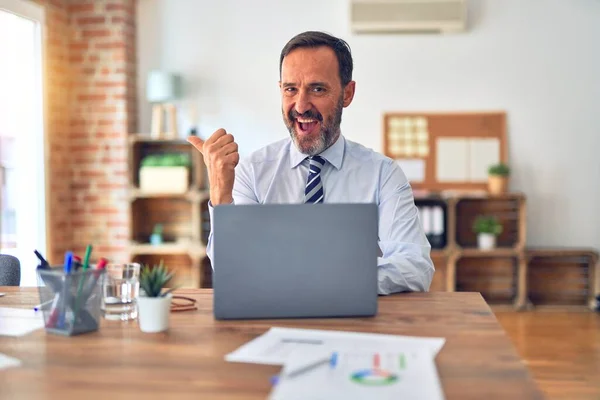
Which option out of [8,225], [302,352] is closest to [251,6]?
[8,225]

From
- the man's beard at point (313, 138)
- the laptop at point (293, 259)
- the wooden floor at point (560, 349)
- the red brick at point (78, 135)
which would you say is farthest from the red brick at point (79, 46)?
the laptop at point (293, 259)

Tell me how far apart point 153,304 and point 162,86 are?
4083 mm

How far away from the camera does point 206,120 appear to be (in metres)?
5.54

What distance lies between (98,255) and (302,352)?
14.7 feet

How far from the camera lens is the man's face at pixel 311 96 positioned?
2.25 m

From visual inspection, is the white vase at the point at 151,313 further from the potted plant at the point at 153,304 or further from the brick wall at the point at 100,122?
the brick wall at the point at 100,122

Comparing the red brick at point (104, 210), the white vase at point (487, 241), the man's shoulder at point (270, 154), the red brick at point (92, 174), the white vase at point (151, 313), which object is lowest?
the white vase at point (487, 241)

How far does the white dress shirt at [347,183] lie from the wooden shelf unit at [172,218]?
2.92 metres

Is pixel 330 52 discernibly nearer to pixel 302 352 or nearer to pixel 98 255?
pixel 302 352

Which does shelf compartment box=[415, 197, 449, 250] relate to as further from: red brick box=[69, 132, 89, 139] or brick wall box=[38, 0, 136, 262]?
red brick box=[69, 132, 89, 139]

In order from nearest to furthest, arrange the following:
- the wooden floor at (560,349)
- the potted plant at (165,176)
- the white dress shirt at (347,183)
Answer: the white dress shirt at (347,183), the wooden floor at (560,349), the potted plant at (165,176)

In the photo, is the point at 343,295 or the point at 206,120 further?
the point at 206,120

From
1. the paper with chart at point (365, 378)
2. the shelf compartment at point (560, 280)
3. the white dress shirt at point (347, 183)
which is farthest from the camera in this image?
the shelf compartment at point (560, 280)

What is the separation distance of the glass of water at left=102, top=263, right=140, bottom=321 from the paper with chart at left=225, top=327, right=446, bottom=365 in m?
0.37
